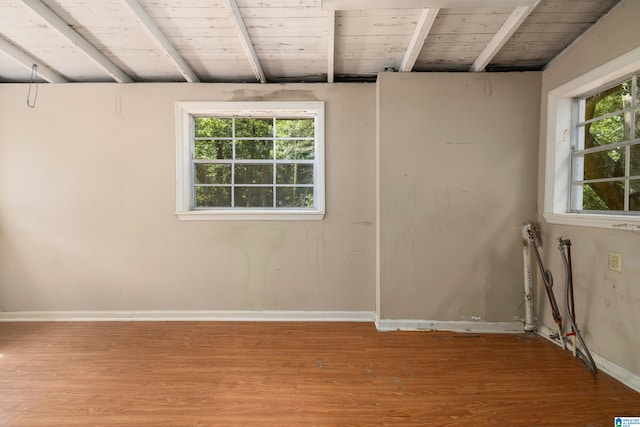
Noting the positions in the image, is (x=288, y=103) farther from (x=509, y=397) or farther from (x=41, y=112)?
(x=509, y=397)

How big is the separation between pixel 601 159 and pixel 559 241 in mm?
700

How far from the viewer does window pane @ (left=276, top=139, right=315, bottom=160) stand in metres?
3.20

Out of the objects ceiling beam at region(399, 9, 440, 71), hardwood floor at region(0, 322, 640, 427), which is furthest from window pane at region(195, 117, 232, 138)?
hardwood floor at region(0, 322, 640, 427)

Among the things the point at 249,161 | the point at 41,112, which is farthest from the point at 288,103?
the point at 41,112

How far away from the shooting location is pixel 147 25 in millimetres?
2123

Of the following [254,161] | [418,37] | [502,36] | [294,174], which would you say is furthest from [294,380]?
[502,36]

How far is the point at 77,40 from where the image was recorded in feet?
7.59

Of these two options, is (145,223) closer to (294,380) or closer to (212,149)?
(212,149)

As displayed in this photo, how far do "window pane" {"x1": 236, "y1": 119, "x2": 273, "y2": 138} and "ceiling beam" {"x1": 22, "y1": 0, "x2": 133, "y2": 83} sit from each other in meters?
1.15

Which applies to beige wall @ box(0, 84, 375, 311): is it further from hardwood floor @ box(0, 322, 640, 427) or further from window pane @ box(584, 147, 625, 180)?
window pane @ box(584, 147, 625, 180)

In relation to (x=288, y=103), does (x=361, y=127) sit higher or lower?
lower

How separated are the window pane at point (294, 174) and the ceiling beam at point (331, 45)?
0.90m

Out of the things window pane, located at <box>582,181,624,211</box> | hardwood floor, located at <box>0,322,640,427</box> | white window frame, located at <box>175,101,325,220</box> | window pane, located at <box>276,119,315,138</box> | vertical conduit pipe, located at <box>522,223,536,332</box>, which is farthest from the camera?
window pane, located at <box>276,119,315,138</box>

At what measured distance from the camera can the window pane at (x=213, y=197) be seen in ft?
10.6
